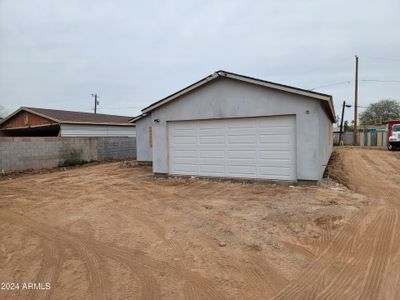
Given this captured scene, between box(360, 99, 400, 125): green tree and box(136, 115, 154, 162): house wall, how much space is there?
157 ft

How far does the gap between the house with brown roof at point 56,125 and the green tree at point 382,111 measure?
46542 millimetres

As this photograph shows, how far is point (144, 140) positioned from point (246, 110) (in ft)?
27.1

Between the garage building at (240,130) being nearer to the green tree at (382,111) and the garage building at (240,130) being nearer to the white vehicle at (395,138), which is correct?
the white vehicle at (395,138)

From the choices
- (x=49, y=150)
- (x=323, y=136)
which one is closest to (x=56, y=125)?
(x=49, y=150)

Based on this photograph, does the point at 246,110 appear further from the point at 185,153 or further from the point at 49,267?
the point at 49,267

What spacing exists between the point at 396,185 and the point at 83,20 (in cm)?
1408

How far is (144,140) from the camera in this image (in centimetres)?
1612

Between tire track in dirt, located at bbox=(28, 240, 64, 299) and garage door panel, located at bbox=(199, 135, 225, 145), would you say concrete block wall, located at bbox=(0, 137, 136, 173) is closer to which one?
garage door panel, located at bbox=(199, 135, 225, 145)

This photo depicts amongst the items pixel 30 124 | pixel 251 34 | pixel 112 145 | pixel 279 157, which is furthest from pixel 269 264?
pixel 30 124

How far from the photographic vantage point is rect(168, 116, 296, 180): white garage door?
910cm

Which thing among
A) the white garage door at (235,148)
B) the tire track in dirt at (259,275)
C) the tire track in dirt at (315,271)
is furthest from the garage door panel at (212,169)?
the tire track in dirt at (259,275)

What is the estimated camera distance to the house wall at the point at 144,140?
52.1ft

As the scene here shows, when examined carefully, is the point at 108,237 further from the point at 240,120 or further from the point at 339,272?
the point at 240,120

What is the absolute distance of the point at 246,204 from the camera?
22.1 ft
